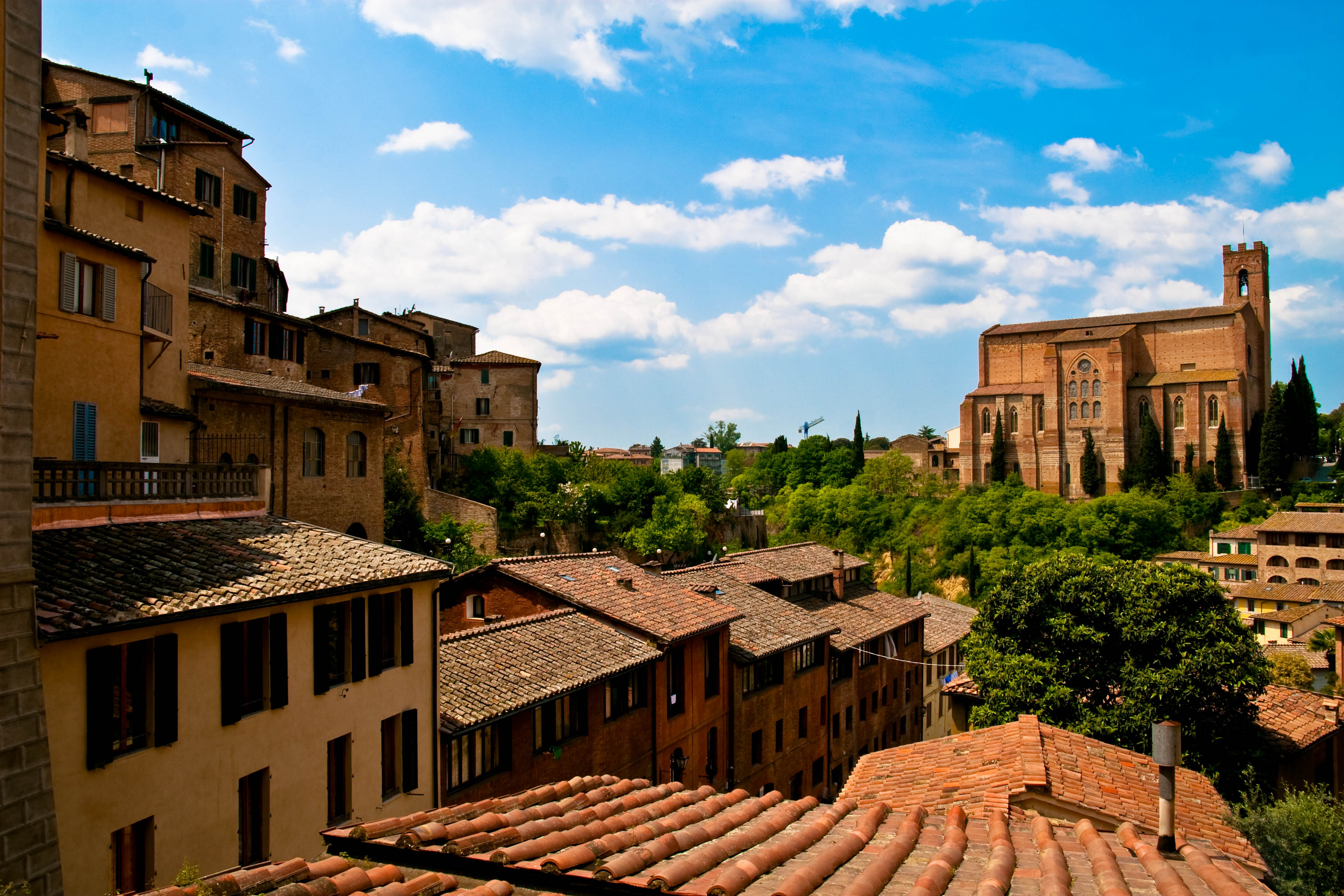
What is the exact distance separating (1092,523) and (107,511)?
238 ft

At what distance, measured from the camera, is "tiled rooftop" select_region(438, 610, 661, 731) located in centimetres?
1386

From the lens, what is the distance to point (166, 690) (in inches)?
356

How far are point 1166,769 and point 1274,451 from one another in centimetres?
8795

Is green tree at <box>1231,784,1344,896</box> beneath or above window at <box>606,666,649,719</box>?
beneath

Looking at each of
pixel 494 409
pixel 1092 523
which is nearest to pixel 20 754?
pixel 494 409

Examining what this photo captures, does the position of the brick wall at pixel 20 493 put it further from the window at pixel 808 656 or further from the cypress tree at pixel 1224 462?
the cypress tree at pixel 1224 462

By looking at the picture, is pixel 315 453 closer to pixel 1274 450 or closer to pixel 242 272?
pixel 242 272

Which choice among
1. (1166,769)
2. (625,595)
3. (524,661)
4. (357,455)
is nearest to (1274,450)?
(625,595)

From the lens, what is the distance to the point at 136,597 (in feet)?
29.3

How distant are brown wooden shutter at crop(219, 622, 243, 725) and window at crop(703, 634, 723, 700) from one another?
41.4 feet

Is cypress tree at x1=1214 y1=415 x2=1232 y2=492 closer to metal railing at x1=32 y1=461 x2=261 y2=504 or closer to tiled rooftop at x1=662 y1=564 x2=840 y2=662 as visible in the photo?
tiled rooftop at x1=662 y1=564 x2=840 y2=662

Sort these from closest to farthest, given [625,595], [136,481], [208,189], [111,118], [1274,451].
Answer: [136,481] → [625,595] → [111,118] → [208,189] → [1274,451]

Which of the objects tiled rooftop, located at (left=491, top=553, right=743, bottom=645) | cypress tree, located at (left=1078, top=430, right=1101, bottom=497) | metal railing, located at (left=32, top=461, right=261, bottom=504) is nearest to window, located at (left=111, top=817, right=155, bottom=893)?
metal railing, located at (left=32, top=461, right=261, bottom=504)

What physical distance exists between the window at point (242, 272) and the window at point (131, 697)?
1207 inches
